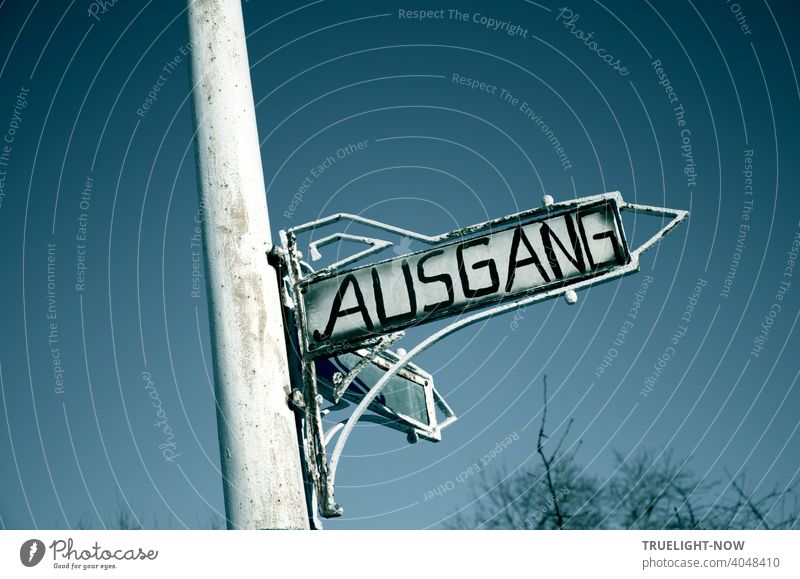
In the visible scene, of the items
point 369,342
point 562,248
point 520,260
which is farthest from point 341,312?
point 562,248

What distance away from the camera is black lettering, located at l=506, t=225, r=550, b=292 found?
14.7ft

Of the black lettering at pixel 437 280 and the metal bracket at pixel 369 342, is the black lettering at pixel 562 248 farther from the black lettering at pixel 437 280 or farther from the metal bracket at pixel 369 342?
the black lettering at pixel 437 280

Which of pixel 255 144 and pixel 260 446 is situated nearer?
pixel 260 446

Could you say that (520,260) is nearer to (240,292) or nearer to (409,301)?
(409,301)

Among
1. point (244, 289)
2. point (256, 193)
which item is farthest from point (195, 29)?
point (244, 289)

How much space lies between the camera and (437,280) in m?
4.56

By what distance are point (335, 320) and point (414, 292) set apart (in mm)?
413

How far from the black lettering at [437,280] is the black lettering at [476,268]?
0.21 ft

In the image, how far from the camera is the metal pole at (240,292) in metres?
4.16

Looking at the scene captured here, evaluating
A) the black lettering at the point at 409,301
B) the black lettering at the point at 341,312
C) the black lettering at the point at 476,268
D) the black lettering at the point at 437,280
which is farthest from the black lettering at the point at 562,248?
the black lettering at the point at 341,312
